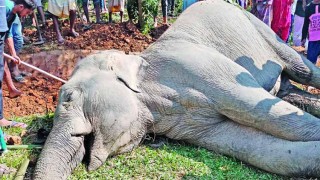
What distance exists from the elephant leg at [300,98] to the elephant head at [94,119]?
2146mm

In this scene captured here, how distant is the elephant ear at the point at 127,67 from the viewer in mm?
4367

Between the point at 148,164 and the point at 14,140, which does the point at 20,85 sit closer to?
the point at 14,140

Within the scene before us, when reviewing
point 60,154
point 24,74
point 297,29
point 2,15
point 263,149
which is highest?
point 2,15

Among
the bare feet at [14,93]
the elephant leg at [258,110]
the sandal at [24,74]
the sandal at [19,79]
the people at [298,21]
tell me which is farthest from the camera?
the people at [298,21]

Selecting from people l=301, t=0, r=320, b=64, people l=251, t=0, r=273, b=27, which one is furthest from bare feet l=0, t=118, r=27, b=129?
people l=251, t=0, r=273, b=27

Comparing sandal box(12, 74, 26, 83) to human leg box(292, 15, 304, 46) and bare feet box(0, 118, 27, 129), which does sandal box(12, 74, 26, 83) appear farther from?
human leg box(292, 15, 304, 46)

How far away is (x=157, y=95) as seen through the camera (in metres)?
4.43

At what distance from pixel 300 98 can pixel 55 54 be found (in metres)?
4.39

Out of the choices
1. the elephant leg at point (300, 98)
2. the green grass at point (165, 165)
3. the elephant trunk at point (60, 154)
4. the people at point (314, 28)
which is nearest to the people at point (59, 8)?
the people at point (314, 28)

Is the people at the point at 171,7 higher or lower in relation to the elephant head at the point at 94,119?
lower

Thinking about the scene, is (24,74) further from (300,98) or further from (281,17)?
(281,17)

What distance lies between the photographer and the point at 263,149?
413 cm

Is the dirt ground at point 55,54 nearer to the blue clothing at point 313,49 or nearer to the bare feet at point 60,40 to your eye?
the bare feet at point 60,40

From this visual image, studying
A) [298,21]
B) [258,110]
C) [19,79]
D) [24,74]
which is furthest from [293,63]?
[298,21]
